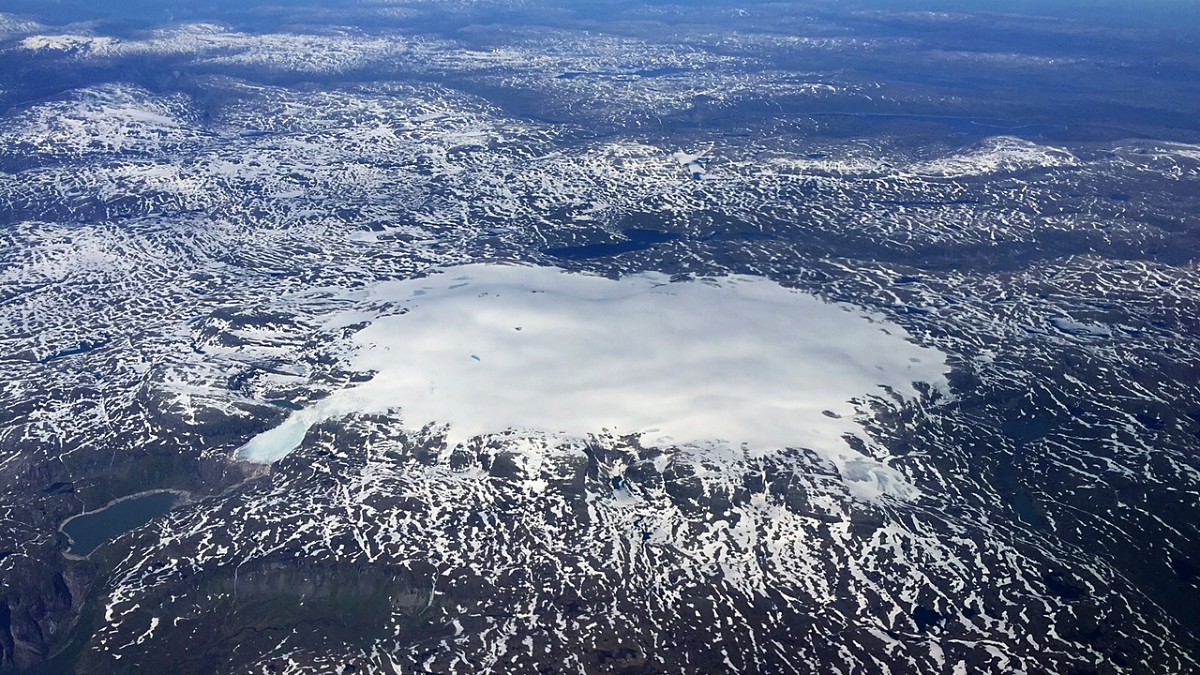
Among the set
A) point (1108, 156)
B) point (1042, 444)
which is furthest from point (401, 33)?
point (1042, 444)

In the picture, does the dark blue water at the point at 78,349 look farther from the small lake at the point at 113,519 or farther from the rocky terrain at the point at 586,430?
the small lake at the point at 113,519

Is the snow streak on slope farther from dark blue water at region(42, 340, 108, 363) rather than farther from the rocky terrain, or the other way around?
dark blue water at region(42, 340, 108, 363)

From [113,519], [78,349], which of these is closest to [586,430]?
[113,519]

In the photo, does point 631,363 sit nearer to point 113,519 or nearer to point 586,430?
point 586,430

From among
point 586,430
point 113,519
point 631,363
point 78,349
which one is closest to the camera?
point 113,519

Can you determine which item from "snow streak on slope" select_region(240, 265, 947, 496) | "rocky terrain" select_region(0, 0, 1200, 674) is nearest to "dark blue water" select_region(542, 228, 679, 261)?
"rocky terrain" select_region(0, 0, 1200, 674)

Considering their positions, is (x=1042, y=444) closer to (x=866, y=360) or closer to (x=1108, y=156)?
(x=866, y=360)
